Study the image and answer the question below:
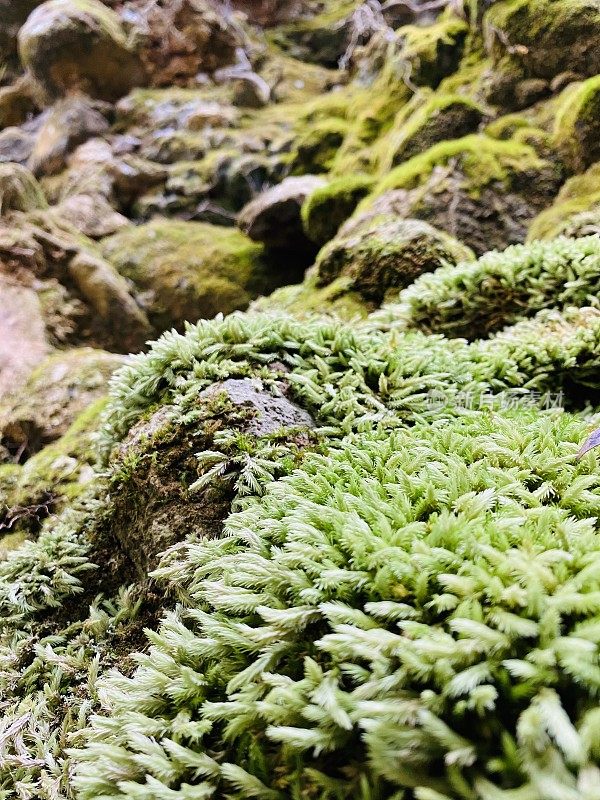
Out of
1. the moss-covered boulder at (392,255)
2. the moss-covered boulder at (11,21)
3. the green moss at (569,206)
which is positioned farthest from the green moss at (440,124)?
the moss-covered boulder at (11,21)

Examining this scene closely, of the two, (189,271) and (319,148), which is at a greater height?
(319,148)

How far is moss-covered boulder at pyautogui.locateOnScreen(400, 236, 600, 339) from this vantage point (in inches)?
143

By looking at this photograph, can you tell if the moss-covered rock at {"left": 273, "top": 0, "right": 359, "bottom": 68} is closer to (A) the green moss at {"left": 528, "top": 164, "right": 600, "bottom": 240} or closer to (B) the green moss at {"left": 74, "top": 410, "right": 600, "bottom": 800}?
(A) the green moss at {"left": 528, "top": 164, "right": 600, "bottom": 240}

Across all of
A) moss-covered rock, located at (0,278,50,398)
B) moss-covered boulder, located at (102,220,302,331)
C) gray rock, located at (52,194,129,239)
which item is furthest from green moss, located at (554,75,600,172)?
gray rock, located at (52,194,129,239)

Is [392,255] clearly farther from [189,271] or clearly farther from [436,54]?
[436,54]

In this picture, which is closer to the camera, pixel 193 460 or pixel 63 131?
pixel 193 460

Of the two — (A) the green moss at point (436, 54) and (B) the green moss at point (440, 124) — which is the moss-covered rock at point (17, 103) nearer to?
(A) the green moss at point (436, 54)

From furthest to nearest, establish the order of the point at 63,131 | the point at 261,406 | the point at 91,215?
1. the point at 63,131
2. the point at 91,215
3. the point at 261,406

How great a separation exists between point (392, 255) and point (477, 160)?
207cm

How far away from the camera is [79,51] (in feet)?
40.2

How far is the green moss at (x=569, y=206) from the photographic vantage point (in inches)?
181

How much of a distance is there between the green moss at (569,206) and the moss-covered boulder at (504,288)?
2.83 ft

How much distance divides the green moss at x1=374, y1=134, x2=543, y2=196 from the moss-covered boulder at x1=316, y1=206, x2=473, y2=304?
49.1 inches

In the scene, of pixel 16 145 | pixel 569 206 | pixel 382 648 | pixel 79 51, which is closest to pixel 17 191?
pixel 569 206
